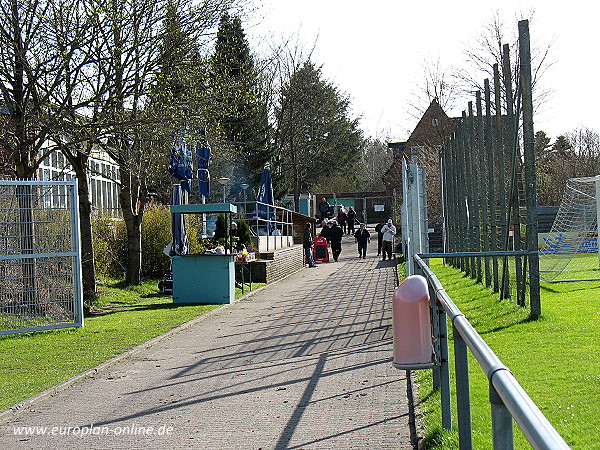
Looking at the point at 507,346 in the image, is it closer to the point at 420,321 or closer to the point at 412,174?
the point at 412,174

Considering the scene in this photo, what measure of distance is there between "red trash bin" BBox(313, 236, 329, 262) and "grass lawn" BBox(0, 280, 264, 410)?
727 inches

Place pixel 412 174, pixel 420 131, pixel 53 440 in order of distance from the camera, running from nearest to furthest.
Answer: pixel 53 440
pixel 412 174
pixel 420 131

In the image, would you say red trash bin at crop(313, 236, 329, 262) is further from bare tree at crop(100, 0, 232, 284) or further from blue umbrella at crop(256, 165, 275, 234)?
bare tree at crop(100, 0, 232, 284)

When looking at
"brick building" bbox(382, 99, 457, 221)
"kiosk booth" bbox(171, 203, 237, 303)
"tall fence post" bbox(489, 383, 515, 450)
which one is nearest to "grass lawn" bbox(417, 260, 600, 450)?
"tall fence post" bbox(489, 383, 515, 450)

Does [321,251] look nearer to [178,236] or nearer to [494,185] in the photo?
[178,236]

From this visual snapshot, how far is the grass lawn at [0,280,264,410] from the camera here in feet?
29.0

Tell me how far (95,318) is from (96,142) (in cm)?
337

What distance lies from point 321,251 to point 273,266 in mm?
12211

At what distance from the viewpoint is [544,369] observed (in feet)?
26.5

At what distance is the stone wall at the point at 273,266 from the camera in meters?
23.8

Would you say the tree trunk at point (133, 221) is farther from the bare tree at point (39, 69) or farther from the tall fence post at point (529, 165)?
the tall fence post at point (529, 165)

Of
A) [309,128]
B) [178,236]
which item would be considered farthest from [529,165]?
[309,128]

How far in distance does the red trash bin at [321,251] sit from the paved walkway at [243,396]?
76.4 ft

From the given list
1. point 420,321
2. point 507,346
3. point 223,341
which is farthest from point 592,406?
point 223,341
